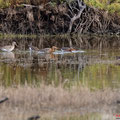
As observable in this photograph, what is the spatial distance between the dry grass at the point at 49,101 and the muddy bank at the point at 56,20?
24393 millimetres

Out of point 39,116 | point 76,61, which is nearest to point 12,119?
point 39,116

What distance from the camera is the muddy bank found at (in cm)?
3338

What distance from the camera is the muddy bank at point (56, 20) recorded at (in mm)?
33375

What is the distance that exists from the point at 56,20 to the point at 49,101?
2592 cm

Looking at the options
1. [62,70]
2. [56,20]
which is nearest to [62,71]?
[62,70]

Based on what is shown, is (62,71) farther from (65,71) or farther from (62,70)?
(62,70)

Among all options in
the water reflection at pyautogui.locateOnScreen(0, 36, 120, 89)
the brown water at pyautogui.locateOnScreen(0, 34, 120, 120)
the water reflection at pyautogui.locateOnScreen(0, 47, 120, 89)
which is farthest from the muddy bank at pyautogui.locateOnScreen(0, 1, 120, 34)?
the water reflection at pyautogui.locateOnScreen(0, 47, 120, 89)

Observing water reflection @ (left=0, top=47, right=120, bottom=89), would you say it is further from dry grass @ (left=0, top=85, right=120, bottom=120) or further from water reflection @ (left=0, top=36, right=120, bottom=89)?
dry grass @ (left=0, top=85, right=120, bottom=120)

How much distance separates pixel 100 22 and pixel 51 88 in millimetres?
24923

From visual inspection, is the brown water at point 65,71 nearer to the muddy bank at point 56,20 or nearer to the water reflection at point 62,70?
the water reflection at point 62,70

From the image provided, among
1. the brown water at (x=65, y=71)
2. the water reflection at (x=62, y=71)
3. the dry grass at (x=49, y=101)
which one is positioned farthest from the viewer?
the water reflection at (x=62, y=71)

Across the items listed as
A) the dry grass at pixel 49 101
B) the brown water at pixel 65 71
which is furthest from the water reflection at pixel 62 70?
the dry grass at pixel 49 101

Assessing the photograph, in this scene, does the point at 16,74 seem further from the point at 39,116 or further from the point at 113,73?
the point at 39,116

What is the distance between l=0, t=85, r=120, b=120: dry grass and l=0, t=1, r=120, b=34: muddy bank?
24.4 metres
